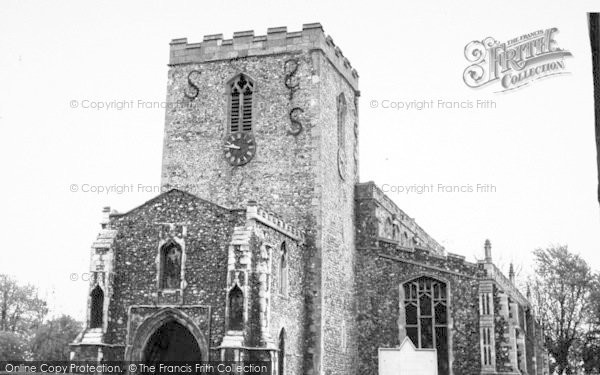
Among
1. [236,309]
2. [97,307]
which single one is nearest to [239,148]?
[236,309]

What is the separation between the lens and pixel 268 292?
22.8 m

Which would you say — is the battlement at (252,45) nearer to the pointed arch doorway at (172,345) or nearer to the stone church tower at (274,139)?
the stone church tower at (274,139)

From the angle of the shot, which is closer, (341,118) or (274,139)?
(274,139)

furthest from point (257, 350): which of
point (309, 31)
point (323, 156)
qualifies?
point (309, 31)

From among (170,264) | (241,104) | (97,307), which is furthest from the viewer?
(241,104)

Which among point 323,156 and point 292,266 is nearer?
point 292,266

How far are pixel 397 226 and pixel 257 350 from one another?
630 inches

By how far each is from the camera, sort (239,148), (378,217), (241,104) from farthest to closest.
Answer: (378,217)
(241,104)
(239,148)

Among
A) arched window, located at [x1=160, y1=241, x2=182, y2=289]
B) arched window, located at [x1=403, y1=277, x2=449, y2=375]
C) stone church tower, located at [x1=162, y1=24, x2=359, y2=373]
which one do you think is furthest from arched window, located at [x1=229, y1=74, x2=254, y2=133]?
arched window, located at [x1=403, y1=277, x2=449, y2=375]

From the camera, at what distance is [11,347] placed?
146ft

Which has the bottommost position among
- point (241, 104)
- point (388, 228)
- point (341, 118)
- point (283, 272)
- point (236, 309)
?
point (236, 309)

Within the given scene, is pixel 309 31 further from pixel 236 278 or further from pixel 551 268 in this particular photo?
pixel 551 268

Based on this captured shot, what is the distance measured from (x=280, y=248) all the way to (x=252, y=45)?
920 cm

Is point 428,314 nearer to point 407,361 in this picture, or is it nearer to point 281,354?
point 281,354
